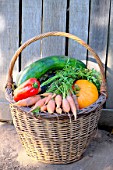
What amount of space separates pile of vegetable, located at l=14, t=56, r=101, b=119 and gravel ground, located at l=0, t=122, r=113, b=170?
1.61ft

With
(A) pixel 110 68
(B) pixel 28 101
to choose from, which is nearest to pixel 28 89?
(B) pixel 28 101

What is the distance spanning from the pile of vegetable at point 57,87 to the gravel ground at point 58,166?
0.49 metres

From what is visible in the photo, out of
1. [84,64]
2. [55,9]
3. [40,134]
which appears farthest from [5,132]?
[55,9]

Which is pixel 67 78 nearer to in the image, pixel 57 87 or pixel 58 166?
pixel 57 87

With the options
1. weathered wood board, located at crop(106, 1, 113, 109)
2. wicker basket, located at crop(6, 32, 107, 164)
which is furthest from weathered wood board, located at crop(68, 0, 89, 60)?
wicker basket, located at crop(6, 32, 107, 164)

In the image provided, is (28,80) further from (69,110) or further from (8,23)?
(8,23)

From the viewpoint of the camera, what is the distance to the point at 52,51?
3.19 meters

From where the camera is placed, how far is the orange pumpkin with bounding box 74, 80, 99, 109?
2652 millimetres

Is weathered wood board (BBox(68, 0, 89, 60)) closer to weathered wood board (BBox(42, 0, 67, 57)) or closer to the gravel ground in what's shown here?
weathered wood board (BBox(42, 0, 67, 57))

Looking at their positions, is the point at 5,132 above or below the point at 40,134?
below

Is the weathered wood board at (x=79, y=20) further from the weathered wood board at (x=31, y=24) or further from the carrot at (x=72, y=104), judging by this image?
the carrot at (x=72, y=104)

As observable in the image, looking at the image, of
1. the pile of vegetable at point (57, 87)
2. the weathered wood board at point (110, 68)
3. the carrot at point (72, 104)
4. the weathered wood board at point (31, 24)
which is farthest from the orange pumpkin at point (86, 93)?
the weathered wood board at point (31, 24)

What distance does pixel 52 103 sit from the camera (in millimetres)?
2535

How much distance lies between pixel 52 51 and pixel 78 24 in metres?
0.32
